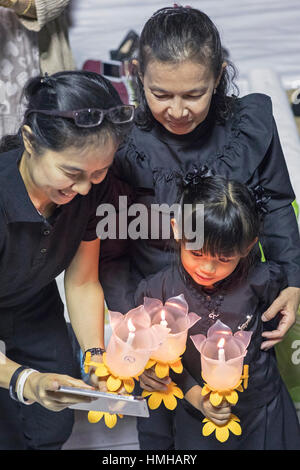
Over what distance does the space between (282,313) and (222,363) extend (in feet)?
1.27

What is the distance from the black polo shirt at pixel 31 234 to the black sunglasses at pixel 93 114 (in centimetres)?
19

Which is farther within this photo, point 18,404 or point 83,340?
point 18,404

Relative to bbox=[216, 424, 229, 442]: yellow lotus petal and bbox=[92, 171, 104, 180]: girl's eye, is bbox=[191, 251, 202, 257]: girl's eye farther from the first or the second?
bbox=[216, 424, 229, 442]: yellow lotus petal

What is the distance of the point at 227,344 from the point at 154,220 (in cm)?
38

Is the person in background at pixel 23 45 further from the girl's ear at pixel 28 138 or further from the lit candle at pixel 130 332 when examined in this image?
the lit candle at pixel 130 332

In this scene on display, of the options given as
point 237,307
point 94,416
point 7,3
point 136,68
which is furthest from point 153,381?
point 7,3

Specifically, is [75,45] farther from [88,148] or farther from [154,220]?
[88,148]

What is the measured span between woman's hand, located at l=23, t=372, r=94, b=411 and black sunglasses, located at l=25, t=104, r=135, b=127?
0.49m

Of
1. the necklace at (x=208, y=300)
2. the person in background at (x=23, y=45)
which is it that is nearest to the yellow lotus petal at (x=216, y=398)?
the necklace at (x=208, y=300)

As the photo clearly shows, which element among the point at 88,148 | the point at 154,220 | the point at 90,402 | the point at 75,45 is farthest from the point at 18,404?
the point at 75,45

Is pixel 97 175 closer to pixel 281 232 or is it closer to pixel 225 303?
pixel 225 303

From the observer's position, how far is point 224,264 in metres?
1.37

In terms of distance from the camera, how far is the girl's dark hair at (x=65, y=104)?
3.73 ft

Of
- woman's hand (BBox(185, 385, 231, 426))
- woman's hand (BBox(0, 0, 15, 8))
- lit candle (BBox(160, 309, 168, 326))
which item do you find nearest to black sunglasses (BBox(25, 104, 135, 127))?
lit candle (BBox(160, 309, 168, 326))
